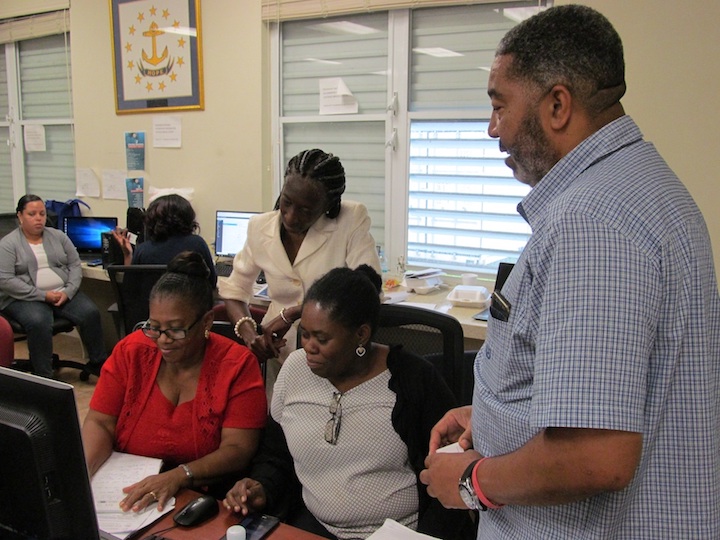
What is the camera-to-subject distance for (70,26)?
463cm

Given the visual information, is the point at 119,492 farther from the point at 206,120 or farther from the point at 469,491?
the point at 206,120

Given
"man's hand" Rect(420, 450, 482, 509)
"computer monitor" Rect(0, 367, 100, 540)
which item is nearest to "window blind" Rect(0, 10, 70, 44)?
"computer monitor" Rect(0, 367, 100, 540)

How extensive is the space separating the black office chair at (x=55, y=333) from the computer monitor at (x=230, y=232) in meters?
1.14

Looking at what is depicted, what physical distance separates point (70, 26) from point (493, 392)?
4895 millimetres

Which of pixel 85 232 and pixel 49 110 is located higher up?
pixel 49 110

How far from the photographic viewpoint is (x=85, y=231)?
461 cm

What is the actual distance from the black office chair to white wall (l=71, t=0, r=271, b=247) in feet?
3.17

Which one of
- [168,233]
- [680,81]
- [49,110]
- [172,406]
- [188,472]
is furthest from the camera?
[49,110]

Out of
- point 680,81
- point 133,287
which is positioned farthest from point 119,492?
point 680,81

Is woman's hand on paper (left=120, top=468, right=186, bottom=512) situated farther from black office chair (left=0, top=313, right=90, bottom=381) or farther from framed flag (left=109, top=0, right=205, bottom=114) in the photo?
framed flag (left=109, top=0, right=205, bottom=114)

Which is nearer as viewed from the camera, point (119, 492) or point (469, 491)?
point (469, 491)

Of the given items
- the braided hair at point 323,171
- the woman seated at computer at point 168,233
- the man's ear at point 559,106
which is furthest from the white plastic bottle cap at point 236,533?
the woman seated at computer at point 168,233

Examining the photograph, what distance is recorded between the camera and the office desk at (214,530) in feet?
4.12

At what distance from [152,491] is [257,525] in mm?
275
